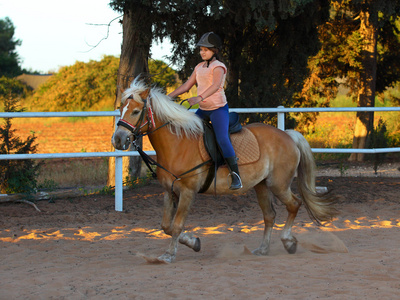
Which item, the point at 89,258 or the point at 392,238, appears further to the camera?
the point at 392,238

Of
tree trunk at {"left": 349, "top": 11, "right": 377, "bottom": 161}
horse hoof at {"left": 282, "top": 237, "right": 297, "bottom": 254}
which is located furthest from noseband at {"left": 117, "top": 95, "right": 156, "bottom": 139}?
tree trunk at {"left": 349, "top": 11, "right": 377, "bottom": 161}

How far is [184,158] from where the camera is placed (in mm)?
5684

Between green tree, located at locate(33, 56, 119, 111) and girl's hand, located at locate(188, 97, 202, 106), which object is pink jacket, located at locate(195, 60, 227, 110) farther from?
green tree, located at locate(33, 56, 119, 111)

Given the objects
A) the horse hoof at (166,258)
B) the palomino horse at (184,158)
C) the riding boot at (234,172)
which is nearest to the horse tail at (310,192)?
the palomino horse at (184,158)

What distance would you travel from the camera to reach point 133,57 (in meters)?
10.8

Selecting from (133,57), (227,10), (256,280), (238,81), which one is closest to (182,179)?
(256,280)

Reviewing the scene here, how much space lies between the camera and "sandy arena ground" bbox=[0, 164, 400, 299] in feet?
14.9

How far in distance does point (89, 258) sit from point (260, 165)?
90.2 inches

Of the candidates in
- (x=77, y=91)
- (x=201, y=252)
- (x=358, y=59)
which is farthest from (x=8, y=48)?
(x=201, y=252)

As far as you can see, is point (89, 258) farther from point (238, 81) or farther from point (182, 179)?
point (238, 81)

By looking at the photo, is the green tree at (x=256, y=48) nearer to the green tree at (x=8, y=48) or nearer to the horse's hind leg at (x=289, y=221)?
the horse's hind leg at (x=289, y=221)

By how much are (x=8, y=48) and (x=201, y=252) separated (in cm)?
4554

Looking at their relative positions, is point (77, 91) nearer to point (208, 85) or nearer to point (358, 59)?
point (358, 59)

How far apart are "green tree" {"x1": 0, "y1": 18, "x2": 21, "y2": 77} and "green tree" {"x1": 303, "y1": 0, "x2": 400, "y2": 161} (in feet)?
99.9
